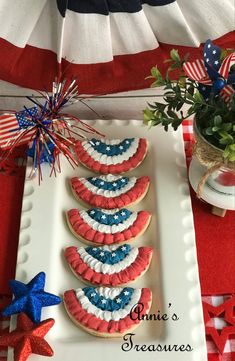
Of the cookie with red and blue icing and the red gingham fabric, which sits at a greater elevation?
the cookie with red and blue icing

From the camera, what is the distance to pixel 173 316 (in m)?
0.78

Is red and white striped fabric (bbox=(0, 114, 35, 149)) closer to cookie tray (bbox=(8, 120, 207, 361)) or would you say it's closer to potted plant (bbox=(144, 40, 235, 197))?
cookie tray (bbox=(8, 120, 207, 361))

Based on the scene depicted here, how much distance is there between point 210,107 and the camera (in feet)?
2.46

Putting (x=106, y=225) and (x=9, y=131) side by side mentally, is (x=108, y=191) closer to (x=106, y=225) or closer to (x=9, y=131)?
(x=106, y=225)

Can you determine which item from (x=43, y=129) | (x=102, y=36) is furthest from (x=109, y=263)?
(x=102, y=36)

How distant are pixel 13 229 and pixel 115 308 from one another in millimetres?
232

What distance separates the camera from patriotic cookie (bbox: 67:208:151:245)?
85 centimetres

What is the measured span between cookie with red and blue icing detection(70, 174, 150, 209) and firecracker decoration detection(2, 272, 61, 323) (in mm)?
175

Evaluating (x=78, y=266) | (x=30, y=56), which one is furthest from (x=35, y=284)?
(x=30, y=56)

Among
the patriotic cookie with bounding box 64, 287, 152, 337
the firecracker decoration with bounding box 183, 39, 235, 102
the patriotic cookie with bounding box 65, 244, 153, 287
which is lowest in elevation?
the patriotic cookie with bounding box 64, 287, 152, 337

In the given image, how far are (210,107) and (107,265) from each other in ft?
0.96

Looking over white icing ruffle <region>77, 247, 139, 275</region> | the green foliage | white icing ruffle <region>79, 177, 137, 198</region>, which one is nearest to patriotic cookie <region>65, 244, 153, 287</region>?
white icing ruffle <region>77, 247, 139, 275</region>

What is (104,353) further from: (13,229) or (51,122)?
(51,122)

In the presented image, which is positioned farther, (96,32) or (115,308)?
(96,32)
